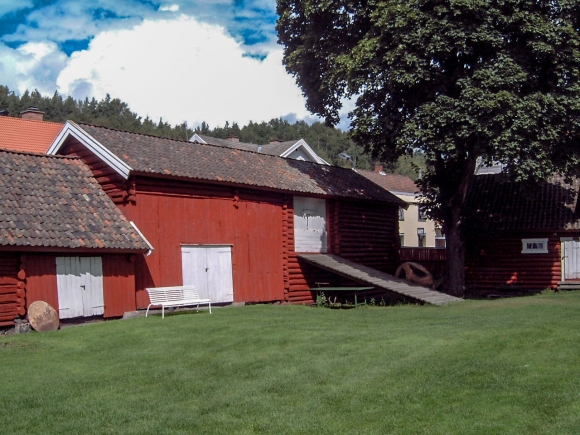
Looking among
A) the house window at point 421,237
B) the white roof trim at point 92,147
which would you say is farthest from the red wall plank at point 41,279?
the house window at point 421,237

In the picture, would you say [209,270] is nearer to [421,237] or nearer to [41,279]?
[41,279]

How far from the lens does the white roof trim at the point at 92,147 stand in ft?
65.3

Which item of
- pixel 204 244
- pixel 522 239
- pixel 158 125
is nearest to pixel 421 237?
pixel 522 239

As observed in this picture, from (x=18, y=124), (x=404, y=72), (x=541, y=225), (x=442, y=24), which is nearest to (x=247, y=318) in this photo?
(x=404, y=72)

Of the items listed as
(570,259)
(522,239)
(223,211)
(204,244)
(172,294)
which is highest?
(223,211)

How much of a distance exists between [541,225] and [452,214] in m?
4.96

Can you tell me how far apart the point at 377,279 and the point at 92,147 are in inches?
409

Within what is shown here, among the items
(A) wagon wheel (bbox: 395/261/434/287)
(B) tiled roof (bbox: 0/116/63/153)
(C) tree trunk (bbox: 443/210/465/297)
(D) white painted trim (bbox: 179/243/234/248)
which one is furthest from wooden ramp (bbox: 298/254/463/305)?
(B) tiled roof (bbox: 0/116/63/153)

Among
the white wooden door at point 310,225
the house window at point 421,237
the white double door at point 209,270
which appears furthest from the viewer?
the house window at point 421,237

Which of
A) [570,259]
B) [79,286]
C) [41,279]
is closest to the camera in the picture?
[41,279]

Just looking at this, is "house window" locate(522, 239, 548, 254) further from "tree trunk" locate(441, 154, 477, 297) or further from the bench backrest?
the bench backrest

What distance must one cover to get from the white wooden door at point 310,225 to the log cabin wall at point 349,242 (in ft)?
0.97

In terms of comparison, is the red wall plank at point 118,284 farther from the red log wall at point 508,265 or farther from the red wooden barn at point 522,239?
the red log wall at point 508,265

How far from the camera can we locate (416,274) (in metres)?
29.3
